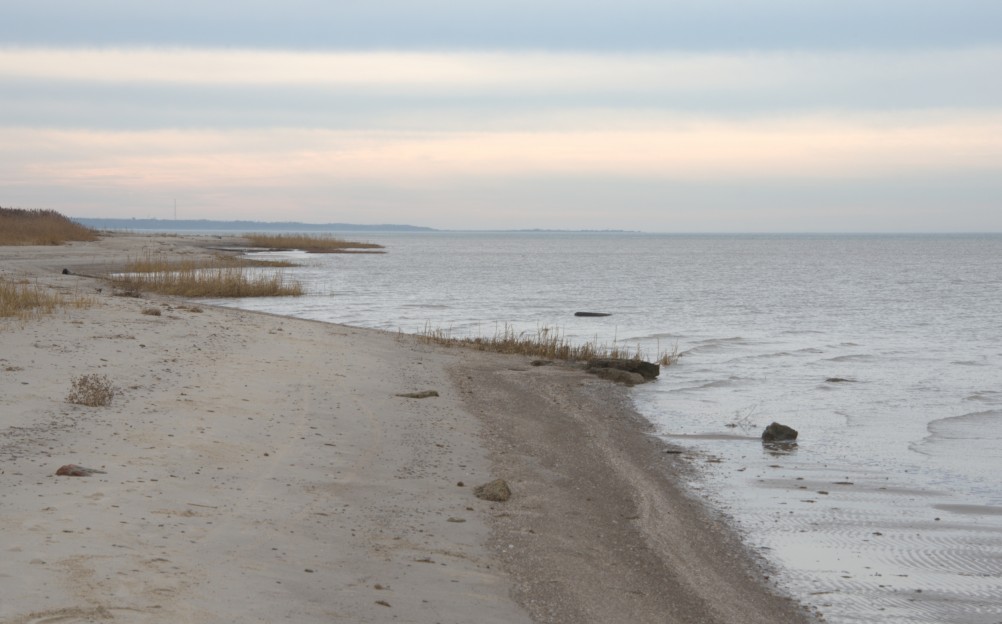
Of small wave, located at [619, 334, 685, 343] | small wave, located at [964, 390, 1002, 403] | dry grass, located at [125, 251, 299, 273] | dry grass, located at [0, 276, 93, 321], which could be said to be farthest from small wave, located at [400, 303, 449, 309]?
small wave, located at [964, 390, 1002, 403]

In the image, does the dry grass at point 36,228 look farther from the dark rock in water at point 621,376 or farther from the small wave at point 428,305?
the dark rock in water at point 621,376

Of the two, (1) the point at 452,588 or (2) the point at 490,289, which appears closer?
(1) the point at 452,588

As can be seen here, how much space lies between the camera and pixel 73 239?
212 ft

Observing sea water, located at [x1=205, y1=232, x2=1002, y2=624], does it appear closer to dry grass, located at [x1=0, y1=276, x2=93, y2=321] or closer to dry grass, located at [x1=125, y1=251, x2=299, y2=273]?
dry grass, located at [x1=125, y1=251, x2=299, y2=273]

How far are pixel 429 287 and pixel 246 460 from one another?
140 feet

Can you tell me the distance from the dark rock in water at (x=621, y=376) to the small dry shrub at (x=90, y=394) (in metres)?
9.75

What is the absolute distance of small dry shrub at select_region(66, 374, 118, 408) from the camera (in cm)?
1016

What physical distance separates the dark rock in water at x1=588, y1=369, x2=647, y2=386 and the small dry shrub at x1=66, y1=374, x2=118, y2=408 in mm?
9750

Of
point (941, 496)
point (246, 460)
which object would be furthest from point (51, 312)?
point (941, 496)

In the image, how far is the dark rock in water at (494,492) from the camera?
8781mm

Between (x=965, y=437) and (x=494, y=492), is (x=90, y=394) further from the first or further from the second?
(x=965, y=437)

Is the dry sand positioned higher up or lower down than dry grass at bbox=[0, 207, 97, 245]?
lower down

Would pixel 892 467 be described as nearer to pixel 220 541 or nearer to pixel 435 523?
pixel 435 523

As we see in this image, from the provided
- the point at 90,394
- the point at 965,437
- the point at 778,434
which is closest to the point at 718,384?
the point at 965,437
